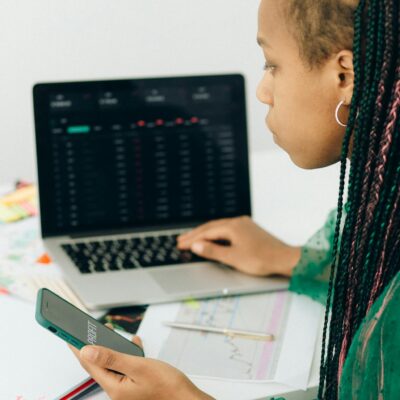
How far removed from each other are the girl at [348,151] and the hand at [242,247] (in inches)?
9.5

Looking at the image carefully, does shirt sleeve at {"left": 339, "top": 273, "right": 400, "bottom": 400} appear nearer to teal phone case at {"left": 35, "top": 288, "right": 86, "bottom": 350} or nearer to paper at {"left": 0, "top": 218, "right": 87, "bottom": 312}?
teal phone case at {"left": 35, "top": 288, "right": 86, "bottom": 350}

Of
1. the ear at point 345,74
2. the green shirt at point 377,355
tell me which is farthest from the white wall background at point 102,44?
the green shirt at point 377,355

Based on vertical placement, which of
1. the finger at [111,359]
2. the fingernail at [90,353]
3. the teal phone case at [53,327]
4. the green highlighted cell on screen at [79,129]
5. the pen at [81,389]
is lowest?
the pen at [81,389]

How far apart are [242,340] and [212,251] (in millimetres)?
207

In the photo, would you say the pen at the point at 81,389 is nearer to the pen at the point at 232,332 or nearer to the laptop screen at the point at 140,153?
the pen at the point at 232,332

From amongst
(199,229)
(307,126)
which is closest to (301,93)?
(307,126)

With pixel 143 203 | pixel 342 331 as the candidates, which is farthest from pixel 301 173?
pixel 342 331

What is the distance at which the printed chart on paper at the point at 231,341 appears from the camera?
0.83m

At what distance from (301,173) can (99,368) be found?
767 mm

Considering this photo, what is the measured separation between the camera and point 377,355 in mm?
669

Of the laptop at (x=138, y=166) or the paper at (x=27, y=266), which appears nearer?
the paper at (x=27, y=266)

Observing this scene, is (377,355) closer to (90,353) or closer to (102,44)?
(90,353)

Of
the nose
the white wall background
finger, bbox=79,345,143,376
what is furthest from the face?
the white wall background

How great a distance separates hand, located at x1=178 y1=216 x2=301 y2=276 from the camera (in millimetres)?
1032
